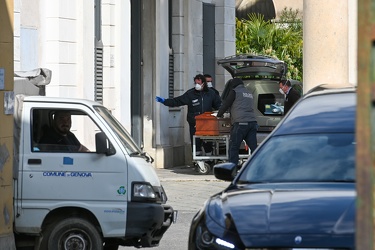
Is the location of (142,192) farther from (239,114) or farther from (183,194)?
(239,114)

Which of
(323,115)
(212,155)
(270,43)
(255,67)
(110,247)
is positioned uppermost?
(270,43)

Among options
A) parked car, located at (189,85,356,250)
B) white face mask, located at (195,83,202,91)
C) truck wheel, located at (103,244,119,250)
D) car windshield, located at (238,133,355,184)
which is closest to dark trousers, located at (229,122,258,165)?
white face mask, located at (195,83,202,91)

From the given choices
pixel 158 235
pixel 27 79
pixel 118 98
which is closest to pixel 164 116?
pixel 118 98

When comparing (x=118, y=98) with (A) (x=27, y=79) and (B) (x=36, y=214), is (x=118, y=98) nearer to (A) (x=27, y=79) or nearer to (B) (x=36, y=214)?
(A) (x=27, y=79)

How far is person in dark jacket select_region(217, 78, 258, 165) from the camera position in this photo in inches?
829

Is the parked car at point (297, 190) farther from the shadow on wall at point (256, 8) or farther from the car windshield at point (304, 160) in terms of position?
the shadow on wall at point (256, 8)

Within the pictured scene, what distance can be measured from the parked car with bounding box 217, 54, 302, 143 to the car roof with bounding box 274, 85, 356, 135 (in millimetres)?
15606

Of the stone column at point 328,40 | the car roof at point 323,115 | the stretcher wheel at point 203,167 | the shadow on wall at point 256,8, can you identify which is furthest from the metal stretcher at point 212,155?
the shadow on wall at point 256,8

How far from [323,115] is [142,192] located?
293 cm

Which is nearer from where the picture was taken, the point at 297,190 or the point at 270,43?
the point at 297,190

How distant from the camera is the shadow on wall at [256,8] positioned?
44.8 m

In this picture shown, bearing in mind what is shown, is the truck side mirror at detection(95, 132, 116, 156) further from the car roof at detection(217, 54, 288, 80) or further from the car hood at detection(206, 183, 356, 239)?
the car roof at detection(217, 54, 288, 80)

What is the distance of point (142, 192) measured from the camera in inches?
422

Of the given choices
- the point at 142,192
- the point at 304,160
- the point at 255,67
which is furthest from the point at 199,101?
the point at 304,160
